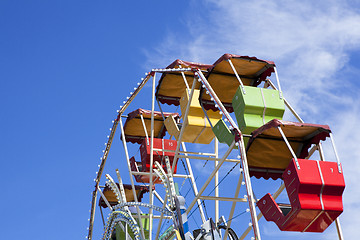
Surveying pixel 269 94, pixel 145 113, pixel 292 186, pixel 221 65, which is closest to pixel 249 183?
pixel 292 186

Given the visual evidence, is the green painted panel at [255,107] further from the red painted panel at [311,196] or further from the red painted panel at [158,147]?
the red painted panel at [158,147]

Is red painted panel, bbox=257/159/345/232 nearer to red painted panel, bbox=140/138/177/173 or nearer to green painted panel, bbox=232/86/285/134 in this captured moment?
green painted panel, bbox=232/86/285/134

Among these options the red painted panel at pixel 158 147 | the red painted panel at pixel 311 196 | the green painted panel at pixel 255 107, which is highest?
the red painted panel at pixel 158 147

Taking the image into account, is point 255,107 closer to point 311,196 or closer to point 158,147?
point 311,196

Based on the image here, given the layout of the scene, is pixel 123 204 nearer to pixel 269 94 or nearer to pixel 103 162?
pixel 103 162

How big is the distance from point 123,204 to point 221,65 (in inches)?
275

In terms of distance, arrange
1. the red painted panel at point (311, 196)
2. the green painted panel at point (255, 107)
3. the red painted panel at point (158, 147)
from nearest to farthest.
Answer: the red painted panel at point (311, 196)
the green painted panel at point (255, 107)
the red painted panel at point (158, 147)

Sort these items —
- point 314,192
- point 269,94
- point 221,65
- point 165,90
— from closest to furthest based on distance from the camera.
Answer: point 314,192 < point 269,94 < point 221,65 < point 165,90

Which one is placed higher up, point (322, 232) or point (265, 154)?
point (265, 154)

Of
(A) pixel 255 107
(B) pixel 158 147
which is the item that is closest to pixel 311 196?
(A) pixel 255 107

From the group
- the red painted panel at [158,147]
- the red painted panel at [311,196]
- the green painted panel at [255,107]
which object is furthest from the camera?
the red painted panel at [158,147]

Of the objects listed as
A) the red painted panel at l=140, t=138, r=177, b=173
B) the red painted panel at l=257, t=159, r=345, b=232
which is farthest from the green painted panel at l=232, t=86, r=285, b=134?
the red painted panel at l=140, t=138, r=177, b=173

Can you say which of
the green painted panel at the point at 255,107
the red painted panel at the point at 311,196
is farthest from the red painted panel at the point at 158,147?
the red painted panel at the point at 311,196

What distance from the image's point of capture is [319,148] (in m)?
23.8
